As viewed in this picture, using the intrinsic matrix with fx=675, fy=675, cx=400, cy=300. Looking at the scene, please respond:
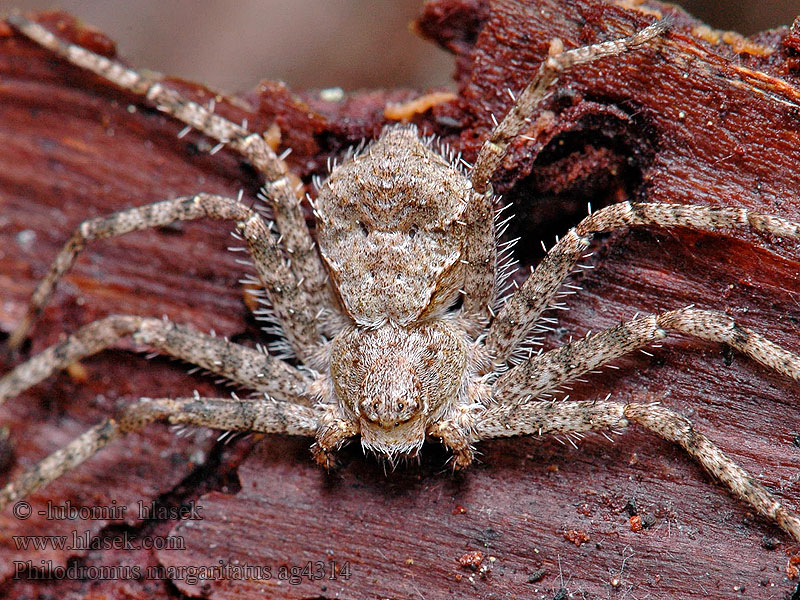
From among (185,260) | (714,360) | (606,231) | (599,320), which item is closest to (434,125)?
(606,231)

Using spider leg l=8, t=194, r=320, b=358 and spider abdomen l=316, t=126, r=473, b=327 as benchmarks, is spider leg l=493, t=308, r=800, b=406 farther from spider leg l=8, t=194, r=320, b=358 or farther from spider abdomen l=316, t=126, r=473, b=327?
spider leg l=8, t=194, r=320, b=358

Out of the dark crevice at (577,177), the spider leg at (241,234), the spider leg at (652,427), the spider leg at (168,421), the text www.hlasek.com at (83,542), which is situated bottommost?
the text www.hlasek.com at (83,542)

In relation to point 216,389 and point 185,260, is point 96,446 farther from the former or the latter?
point 185,260

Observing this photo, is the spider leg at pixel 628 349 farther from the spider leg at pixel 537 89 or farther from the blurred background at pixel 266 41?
the blurred background at pixel 266 41

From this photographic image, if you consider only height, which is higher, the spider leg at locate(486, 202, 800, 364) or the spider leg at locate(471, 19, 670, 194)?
the spider leg at locate(471, 19, 670, 194)

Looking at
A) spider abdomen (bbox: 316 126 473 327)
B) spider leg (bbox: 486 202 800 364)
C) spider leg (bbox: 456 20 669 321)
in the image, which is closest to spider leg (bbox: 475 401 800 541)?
spider leg (bbox: 486 202 800 364)
